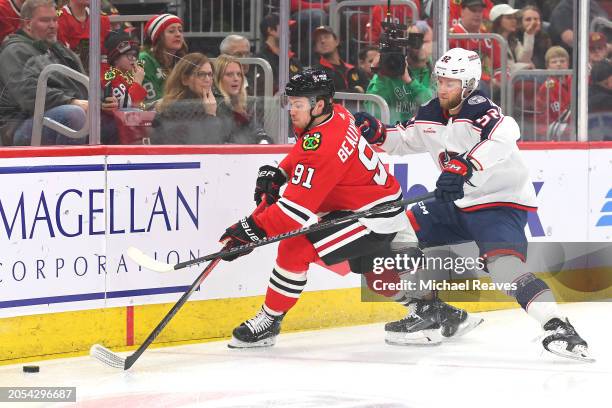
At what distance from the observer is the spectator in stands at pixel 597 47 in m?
6.84

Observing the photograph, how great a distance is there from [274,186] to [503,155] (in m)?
0.86

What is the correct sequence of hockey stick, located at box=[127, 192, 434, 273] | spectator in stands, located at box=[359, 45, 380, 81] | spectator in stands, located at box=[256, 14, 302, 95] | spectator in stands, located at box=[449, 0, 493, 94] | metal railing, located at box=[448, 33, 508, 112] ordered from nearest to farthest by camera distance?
hockey stick, located at box=[127, 192, 434, 273] < spectator in stands, located at box=[256, 14, 302, 95] < spectator in stands, located at box=[359, 45, 380, 81] < spectator in stands, located at box=[449, 0, 493, 94] < metal railing, located at box=[448, 33, 508, 112]

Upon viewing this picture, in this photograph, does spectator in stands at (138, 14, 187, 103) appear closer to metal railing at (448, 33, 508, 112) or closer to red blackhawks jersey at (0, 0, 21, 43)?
red blackhawks jersey at (0, 0, 21, 43)

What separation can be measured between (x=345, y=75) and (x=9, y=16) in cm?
169

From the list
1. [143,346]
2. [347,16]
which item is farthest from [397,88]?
[143,346]

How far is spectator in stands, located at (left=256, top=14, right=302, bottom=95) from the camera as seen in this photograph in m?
5.81

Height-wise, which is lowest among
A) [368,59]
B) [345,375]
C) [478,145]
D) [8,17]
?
[345,375]

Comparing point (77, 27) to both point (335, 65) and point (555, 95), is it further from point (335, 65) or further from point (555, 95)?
point (555, 95)

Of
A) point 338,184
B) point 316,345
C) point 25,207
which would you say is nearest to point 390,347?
point 316,345

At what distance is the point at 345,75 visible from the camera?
20.0ft

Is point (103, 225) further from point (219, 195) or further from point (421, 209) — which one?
point (421, 209)

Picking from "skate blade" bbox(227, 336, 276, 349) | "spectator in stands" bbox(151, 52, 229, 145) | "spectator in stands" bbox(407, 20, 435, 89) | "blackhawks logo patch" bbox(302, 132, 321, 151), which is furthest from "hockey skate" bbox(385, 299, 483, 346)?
"spectator in stands" bbox(407, 20, 435, 89)

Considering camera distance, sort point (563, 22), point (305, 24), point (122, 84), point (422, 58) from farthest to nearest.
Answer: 1. point (563, 22)
2. point (422, 58)
3. point (305, 24)
4. point (122, 84)

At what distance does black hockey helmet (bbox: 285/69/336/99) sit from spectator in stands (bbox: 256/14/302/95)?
66 centimetres
